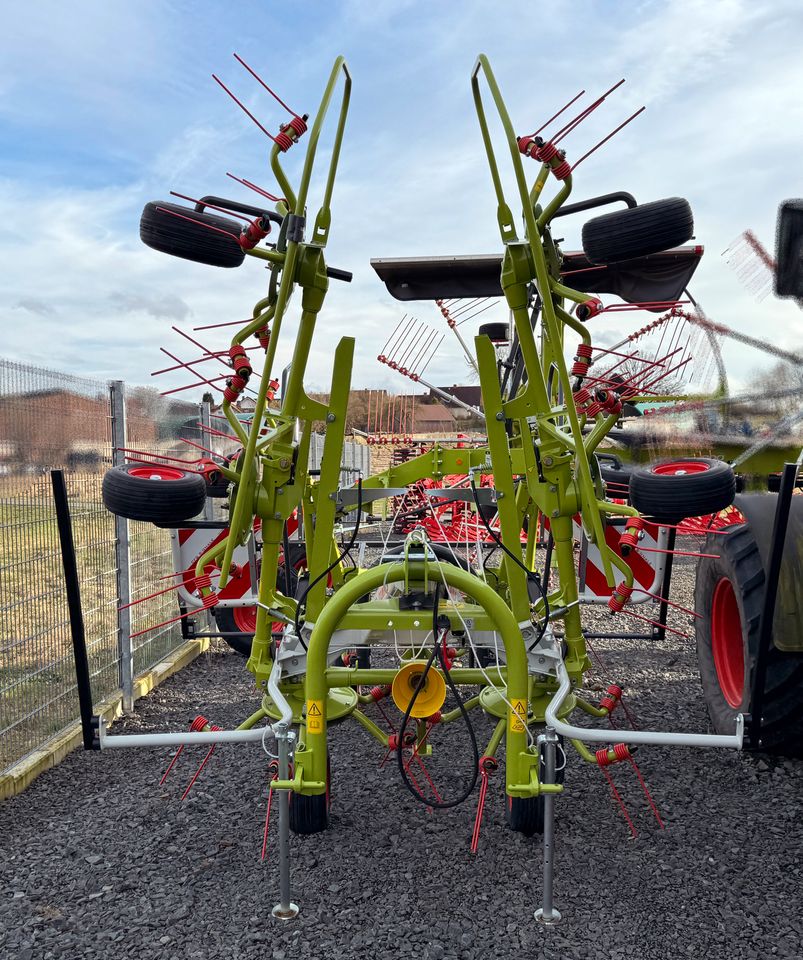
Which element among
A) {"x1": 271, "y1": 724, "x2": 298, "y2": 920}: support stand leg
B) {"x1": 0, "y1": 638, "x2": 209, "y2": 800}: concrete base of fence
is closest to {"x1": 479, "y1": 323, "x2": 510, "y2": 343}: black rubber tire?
{"x1": 0, "y1": 638, "x2": 209, "y2": 800}: concrete base of fence

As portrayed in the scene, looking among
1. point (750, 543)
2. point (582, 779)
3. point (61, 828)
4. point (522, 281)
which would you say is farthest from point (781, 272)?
point (61, 828)

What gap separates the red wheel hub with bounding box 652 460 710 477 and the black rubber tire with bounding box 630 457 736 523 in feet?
0.42

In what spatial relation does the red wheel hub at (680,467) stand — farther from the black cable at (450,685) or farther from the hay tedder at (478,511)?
the black cable at (450,685)

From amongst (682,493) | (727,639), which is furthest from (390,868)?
(727,639)

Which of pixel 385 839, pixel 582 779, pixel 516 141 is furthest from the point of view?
pixel 582 779

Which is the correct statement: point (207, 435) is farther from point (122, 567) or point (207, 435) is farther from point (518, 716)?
point (518, 716)

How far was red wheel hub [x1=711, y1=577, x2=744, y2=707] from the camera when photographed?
13.6 ft

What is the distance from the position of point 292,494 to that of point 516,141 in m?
1.57

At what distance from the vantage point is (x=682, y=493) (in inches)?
110

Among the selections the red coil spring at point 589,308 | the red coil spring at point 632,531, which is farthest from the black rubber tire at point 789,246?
the red coil spring at point 632,531

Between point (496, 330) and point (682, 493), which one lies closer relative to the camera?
point (682, 493)

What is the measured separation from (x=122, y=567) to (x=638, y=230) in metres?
3.77

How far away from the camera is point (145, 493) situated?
2.83m

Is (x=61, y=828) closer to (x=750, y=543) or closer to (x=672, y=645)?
(x=750, y=543)
